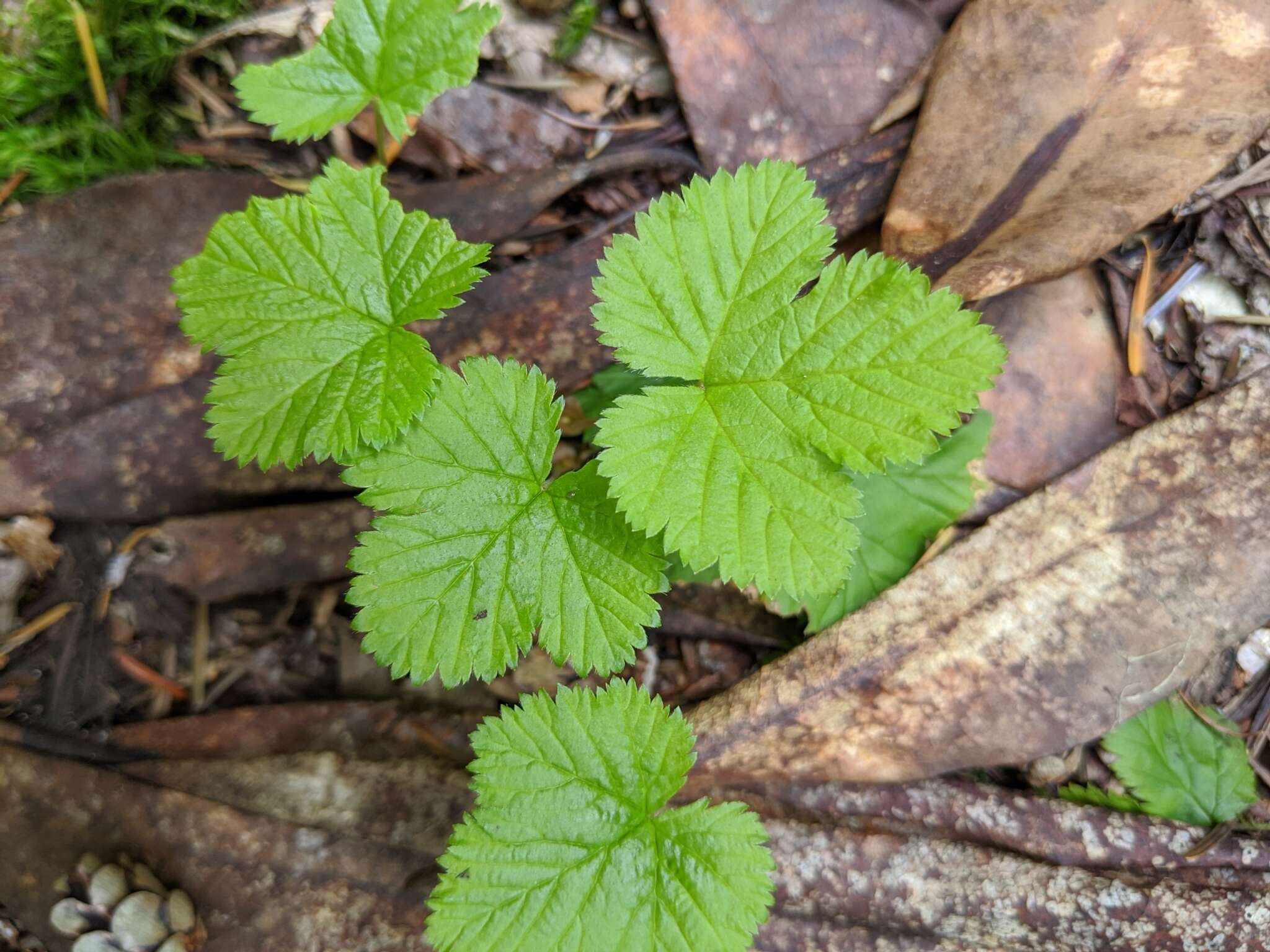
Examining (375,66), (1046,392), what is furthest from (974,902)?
(375,66)

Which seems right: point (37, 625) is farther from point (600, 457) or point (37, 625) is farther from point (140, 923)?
point (600, 457)

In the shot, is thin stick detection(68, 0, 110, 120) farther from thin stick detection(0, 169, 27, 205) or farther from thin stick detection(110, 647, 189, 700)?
thin stick detection(110, 647, 189, 700)

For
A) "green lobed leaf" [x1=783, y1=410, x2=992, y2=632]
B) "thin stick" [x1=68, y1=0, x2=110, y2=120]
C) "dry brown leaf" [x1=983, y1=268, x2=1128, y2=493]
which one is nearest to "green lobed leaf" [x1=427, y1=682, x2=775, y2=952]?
"green lobed leaf" [x1=783, y1=410, x2=992, y2=632]

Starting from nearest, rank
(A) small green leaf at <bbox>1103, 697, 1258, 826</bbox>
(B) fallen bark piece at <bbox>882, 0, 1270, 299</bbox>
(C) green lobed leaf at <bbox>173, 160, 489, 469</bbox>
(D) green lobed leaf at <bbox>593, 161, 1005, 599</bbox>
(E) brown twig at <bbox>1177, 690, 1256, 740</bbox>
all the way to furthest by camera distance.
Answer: (D) green lobed leaf at <bbox>593, 161, 1005, 599</bbox>, (C) green lobed leaf at <bbox>173, 160, 489, 469</bbox>, (B) fallen bark piece at <bbox>882, 0, 1270, 299</bbox>, (A) small green leaf at <bbox>1103, 697, 1258, 826</bbox>, (E) brown twig at <bbox>1177, 690, 1256, 740</bbox>

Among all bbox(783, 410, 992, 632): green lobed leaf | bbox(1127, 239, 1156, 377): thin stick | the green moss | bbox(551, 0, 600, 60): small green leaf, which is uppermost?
bbox(551, 0, 600, 60): small green leaf

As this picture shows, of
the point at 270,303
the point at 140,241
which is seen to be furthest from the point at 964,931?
the point at 140,241

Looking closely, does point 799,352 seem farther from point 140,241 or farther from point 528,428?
point 140,241

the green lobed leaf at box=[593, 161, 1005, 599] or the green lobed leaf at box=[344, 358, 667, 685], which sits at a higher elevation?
the green lobed leaf at box=[593, 161, 1005, 599]

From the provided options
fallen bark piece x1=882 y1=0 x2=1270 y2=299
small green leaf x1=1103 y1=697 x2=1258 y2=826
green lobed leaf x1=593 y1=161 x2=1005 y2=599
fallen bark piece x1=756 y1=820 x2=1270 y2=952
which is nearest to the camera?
green lobed leaf x1=593 y1=161 x2=1005 y2=599
